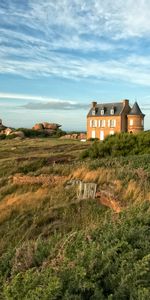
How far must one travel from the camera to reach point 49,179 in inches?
454

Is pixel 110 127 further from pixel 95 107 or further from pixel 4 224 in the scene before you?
pixel 4 224

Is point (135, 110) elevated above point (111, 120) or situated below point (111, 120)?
above

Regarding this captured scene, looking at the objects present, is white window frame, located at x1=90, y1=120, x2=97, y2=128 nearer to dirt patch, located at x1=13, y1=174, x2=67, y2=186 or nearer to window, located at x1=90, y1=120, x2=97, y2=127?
window, located at x1=90, y1=120, x2=97, y2=127

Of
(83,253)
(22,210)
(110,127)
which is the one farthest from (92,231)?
(110,127)

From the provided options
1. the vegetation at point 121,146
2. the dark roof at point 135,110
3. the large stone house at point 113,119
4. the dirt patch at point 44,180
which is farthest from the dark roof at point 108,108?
the dirt patch at point 44,180

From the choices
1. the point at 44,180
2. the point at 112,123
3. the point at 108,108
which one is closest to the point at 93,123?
the point at 108,108

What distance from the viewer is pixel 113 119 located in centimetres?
5909

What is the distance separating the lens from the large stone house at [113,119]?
191ft

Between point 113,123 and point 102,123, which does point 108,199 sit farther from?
point 102,123

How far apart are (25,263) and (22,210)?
198 inches

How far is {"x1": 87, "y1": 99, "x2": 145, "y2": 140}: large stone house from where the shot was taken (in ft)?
191

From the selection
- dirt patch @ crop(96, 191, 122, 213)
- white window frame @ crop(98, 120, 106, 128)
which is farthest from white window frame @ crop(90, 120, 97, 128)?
dirt patch @ crop(96, 191, 122, 213)

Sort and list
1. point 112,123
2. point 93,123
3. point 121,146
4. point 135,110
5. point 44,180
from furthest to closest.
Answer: point 93,123, point 112,123, point 135,110, point 121,146, point 44,180

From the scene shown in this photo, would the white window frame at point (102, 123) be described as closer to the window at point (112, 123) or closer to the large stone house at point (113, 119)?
the large stone house at point (113, 119)
